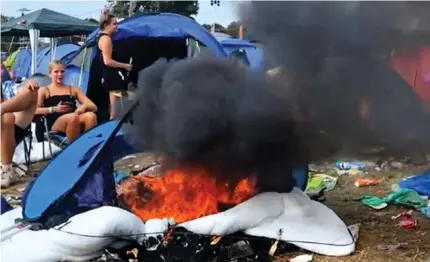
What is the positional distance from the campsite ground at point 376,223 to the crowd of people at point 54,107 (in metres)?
0.45

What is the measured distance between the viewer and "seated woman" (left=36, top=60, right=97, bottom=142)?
20.9ft

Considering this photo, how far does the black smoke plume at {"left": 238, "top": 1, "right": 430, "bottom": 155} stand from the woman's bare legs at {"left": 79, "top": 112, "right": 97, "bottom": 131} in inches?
119

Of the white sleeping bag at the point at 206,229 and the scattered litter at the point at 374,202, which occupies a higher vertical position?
the white sleeping bag at the point at 206,229

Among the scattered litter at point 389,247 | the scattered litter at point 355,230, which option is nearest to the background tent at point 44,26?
the scattered litter at point 355,230

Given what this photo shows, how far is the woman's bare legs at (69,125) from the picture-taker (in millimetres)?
6348

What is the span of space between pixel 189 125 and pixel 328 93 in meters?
0.87

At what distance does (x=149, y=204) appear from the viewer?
411 centimetres

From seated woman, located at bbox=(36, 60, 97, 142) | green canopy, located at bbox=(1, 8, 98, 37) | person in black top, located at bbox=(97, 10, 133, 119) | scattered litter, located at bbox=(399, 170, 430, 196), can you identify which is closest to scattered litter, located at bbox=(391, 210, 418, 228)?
scattered litter, located at bbox=(399, 170, 430, 196)

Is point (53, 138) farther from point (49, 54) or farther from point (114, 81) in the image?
point (49, 54)

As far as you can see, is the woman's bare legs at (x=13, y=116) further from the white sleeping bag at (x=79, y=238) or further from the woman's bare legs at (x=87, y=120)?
the white sleeping bag at (x=79, y=238)

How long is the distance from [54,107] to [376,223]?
354 centimetres

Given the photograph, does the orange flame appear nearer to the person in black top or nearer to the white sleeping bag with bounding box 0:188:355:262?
the white sleeping bag with bounding box 0:188:355:262

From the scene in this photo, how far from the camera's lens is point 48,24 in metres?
13.1

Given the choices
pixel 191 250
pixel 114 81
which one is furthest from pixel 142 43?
pixel 191 250
